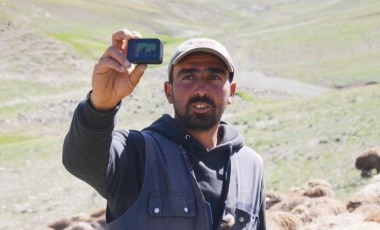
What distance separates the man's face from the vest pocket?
542 millimetres

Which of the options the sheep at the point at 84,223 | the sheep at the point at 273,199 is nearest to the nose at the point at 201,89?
the sheep at the point at 84,223

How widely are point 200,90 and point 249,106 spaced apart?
4183 cm

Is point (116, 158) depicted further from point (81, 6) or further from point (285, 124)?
point (81, 6)

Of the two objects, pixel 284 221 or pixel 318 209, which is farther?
pixel 318 209

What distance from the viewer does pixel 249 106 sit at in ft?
154

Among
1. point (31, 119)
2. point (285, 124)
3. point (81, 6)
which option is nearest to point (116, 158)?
point (285, 124)

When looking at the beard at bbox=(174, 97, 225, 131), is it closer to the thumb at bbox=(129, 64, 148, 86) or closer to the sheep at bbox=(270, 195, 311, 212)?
the thumb at bbox=(129, 64, 148, 86)

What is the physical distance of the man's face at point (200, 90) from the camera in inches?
204

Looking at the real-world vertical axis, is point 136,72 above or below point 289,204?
above

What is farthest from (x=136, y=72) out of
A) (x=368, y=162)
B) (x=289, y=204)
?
(x=368, y=162)

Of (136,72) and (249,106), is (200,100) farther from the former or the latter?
(249,106)

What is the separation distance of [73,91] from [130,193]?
52509 mm

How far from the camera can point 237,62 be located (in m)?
75.6

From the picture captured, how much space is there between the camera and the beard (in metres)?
5.19
